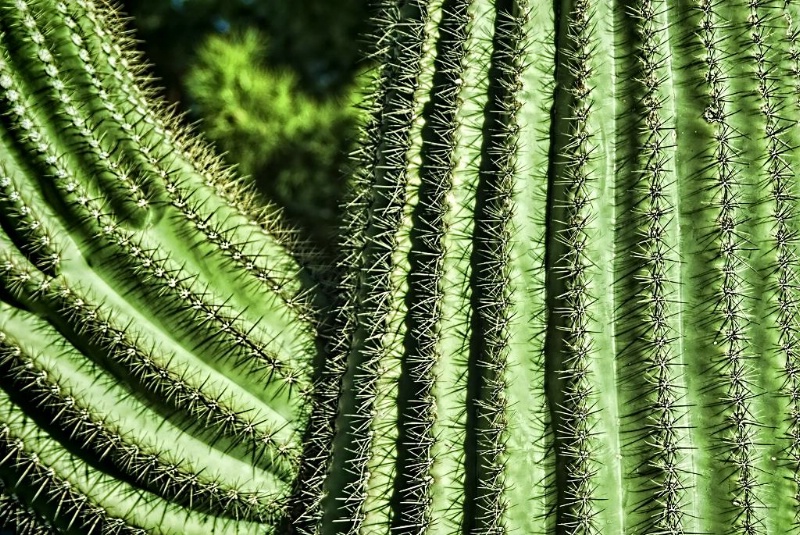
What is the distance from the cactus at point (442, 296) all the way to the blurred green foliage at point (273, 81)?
4.64 feet

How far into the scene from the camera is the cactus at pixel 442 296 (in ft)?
5.30

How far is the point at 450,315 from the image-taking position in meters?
1.77

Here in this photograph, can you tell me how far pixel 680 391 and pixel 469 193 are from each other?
23.4 inches

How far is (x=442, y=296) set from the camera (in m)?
1.76

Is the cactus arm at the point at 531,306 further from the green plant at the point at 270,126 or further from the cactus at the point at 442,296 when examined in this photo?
the green plant at the point at 270,126

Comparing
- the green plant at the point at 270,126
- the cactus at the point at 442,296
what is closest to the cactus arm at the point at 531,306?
the cactus at the point at 442,296

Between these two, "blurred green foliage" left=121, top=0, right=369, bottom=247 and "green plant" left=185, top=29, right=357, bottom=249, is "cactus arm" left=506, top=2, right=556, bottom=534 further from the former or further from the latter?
"green plant" left=185, top=29, right=357, bottom=249

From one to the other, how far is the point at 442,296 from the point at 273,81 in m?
2.25

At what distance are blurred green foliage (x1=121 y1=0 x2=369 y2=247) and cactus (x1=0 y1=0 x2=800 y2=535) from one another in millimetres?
1415

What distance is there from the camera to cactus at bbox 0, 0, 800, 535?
5.30 feet

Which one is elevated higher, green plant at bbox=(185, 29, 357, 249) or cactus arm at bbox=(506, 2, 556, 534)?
green plant at bbox=(185, 29, 357, 249)

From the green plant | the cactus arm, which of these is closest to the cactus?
the cactus arm

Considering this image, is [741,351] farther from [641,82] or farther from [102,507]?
[102,507]

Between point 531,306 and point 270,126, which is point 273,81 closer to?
point 270,126
